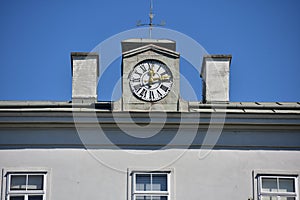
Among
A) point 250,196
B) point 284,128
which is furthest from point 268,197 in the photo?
point 284,128

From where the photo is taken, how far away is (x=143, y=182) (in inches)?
867

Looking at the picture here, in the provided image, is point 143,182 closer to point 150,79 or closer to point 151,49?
point 150,79

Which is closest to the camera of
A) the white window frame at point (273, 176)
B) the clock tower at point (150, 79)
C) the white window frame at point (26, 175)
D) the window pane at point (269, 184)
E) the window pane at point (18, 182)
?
the white window frame at point (26, 175)

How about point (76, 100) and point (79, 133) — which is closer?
point (79, 133)

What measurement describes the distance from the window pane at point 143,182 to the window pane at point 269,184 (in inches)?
112

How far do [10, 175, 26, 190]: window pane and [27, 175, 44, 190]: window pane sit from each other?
13cm

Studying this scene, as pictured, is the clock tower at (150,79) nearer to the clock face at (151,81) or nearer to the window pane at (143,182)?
the clock face at (151,81)

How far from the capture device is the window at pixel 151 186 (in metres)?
21.9

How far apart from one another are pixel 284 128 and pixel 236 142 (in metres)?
1.27

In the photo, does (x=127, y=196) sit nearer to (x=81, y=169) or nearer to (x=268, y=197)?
(x=81, y=169)

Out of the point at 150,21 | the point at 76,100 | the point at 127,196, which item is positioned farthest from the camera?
the point at 150,21

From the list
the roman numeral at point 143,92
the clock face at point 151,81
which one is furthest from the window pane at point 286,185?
the roman numeral at point 143,92

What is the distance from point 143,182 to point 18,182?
305 centimetres

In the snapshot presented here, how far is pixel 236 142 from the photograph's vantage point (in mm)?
22531
